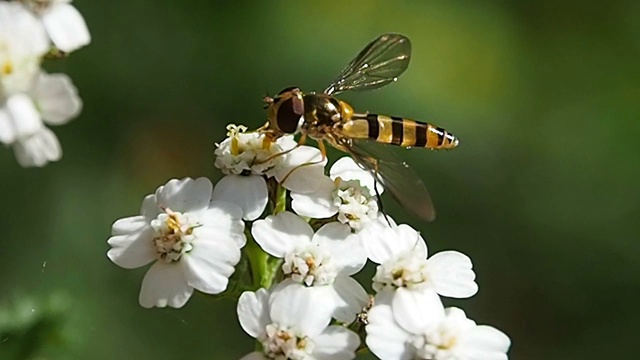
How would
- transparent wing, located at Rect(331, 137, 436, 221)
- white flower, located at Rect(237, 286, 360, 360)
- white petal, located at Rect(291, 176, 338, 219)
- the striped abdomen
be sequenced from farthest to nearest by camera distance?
the striped abdomen, white petal, located at Rect(291, 176, 338, 219), transparent wing, located at Rect(331, 137, 436, 221), white flower, located at Rect(237, 286, 360, 360)

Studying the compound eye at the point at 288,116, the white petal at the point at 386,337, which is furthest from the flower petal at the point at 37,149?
the white petal at the point at 386,337

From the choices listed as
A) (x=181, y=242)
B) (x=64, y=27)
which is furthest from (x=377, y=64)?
(x=64, y=27)

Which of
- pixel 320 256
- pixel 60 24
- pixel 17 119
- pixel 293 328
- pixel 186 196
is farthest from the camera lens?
pixel 186 196

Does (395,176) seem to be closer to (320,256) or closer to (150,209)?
(320,256)

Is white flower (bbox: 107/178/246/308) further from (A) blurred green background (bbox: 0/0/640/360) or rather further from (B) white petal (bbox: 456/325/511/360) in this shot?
(A) blurred green background (bbox: 0/0/640/360)

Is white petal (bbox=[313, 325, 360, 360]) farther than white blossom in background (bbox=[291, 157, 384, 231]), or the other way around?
white blossom in background (bbox=[291, 157, 384, 231])

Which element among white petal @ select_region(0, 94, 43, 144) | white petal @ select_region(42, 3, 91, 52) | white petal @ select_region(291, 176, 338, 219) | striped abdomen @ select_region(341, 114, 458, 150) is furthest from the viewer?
striped abdomen @ select_region(341, 114, 458, 150)

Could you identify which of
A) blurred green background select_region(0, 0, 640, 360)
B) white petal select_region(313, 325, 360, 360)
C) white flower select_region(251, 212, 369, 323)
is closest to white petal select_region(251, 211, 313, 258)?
white flower select_region(251, 212, 369, 323)
